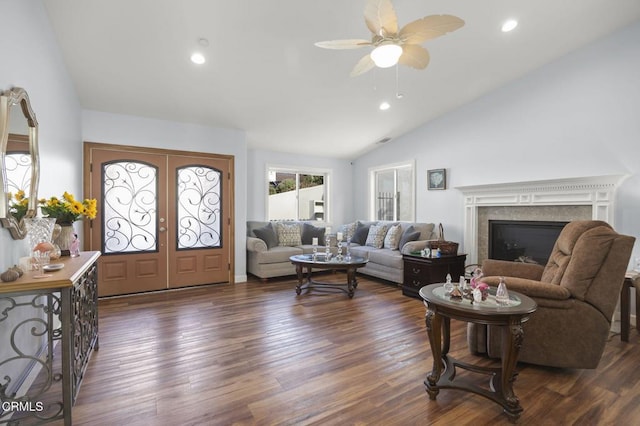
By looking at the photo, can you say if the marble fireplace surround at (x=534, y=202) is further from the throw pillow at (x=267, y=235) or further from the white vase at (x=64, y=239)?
the white vase at (x=64, y=239)

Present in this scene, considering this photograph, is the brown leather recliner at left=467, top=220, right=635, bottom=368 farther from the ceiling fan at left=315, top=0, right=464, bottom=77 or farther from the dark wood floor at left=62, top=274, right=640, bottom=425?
the ceiling fan at left=315, top=0, right=464, bottom=77

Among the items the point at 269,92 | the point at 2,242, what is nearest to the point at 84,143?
the point at 269,92

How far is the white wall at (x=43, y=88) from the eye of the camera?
1949mm

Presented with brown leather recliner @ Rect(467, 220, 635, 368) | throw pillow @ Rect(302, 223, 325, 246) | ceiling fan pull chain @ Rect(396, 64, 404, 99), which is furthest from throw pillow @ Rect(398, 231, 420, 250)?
brown leather recliner @ Rect(467, 220, 635, 368)

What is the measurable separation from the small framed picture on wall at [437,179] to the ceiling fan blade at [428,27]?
3.36m

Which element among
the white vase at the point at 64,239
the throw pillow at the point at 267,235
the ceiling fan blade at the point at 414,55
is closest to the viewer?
the ceiling fan blade at the point at 414,55

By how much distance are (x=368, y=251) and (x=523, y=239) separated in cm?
228

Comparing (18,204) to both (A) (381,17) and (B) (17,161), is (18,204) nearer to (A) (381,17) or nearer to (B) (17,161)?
(B) (17,161)

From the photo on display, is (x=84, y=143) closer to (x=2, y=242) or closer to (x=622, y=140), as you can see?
(x=2, y=242)

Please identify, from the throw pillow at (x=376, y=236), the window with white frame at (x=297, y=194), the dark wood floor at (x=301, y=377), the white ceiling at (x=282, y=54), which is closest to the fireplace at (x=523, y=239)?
the dark wood floor at (x=301, y=377)

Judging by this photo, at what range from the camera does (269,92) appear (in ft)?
13.6

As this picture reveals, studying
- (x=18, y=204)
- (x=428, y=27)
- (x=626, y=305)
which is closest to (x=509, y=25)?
(x=428, y=27)

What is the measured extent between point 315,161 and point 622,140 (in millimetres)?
4837

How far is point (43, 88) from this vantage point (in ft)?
8.55
